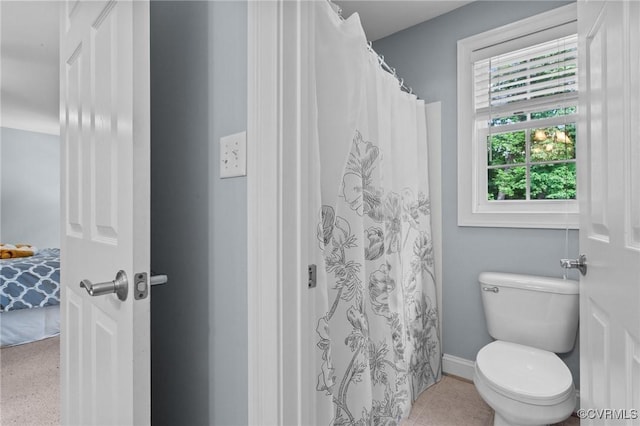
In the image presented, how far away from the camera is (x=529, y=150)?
79.6 inches

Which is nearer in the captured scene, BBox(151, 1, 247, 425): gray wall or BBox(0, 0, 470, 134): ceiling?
BBox(151, 1, 247, 425): gray wall

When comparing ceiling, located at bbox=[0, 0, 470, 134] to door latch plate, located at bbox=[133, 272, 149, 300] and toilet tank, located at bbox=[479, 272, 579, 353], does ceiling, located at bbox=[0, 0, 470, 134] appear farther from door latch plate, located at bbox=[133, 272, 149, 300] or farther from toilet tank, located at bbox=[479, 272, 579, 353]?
door latch plate, located at bbox=[133, 272, 149, 300]

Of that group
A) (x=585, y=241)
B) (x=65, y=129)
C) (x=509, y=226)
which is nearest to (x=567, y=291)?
(x=509, y=226)

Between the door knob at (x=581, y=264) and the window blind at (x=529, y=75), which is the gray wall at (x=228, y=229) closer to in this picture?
the door knob at (x=581, y=264)

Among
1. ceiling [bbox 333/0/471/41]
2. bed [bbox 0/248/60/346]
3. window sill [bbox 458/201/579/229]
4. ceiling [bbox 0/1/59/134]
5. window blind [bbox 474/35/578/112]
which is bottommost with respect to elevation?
bed [bbox 0/248/60/346]

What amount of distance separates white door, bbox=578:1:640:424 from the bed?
3656 mm

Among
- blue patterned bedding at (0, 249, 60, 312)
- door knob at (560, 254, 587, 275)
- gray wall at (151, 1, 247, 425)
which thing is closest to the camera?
gray wall at (151, 1, 247, 425)

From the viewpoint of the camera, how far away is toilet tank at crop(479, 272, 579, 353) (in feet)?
5.51

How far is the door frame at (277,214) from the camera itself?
729mm

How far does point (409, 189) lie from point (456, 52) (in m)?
1.00

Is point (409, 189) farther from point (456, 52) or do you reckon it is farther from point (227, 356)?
point (227, 356)

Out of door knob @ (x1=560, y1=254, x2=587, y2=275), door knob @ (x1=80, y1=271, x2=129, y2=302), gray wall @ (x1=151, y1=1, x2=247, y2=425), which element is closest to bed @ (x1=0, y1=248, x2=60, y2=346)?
gray wall @ (x1=151, y1=1, x2=247, y2=425)

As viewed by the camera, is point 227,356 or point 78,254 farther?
point 78,254

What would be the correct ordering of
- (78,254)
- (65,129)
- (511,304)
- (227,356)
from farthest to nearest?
(511,304)
(65,129)
(78,254)
(227,356)
